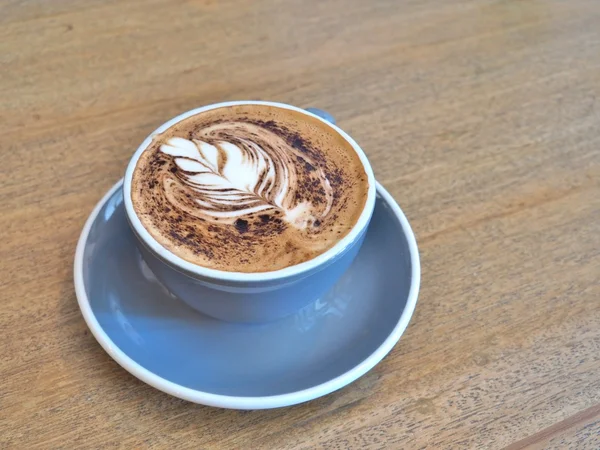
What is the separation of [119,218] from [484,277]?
0.43m

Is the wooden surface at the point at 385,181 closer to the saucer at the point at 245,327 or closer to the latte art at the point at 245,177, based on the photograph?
the saucer at the point at 245,327

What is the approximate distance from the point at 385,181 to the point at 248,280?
34cm

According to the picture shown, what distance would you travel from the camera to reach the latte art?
59 cm

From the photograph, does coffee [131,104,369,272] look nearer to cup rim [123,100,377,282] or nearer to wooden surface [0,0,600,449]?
cup rim [123,100,377,282]

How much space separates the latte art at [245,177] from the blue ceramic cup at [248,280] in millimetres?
49

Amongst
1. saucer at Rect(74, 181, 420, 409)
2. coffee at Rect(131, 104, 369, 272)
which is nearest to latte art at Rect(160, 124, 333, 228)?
coffee at Rect(131, 104, 369, 272)

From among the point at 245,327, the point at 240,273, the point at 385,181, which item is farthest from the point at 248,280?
the point at 385,181

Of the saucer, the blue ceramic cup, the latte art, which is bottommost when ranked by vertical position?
the saucer

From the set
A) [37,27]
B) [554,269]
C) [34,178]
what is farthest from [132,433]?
[37,27]

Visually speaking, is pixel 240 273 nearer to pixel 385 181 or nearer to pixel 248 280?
pixel 248 280

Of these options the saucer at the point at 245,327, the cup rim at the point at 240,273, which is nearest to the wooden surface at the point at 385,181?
the saucer at the point at 245,327

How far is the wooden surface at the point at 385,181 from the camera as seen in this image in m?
0.56

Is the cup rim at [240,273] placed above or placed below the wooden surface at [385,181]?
above

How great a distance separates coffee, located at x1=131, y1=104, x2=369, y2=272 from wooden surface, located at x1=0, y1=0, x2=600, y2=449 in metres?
0.15
